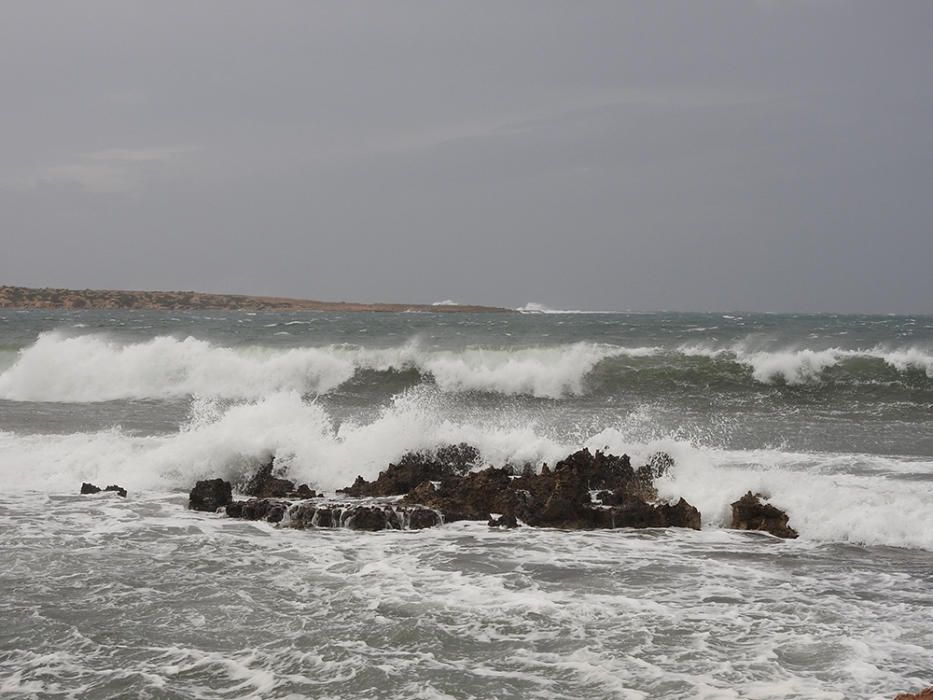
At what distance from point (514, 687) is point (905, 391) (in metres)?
20.0

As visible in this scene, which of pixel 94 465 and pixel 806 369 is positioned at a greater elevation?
pixel 806 369

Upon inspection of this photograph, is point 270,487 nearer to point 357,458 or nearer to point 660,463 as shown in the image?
point 357,458

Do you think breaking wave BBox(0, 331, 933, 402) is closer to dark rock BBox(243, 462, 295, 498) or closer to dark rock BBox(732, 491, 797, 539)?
dark rock BBox(243, 462, 295, 498)

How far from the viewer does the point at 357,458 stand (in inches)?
514

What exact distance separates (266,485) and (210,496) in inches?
39.0

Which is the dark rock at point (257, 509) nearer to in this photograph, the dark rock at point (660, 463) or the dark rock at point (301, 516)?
the dark rock at point (301, 516)

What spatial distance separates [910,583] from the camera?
7742 millimetres

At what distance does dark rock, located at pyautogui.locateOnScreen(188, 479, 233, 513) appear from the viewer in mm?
10836

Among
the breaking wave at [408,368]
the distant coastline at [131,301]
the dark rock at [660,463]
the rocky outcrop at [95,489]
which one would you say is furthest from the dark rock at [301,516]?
the distant coastline at [131,301]

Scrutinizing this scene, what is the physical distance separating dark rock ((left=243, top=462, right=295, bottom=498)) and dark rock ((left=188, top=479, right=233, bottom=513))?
0.57m

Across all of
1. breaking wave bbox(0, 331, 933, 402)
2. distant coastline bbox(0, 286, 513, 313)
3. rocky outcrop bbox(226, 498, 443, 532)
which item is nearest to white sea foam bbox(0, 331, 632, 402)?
breaking wave bbox(0, 331, 933, 402)

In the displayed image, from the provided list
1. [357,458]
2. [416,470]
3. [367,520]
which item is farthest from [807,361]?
[367,520]

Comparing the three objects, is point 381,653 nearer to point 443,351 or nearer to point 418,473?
point 418,473

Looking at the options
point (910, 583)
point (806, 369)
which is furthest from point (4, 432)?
point (806, 369)
